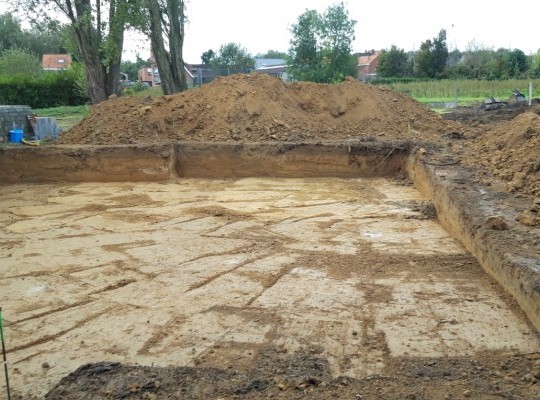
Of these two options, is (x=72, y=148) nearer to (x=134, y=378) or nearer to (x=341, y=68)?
(x=134, y=378)

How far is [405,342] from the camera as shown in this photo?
11.7ft

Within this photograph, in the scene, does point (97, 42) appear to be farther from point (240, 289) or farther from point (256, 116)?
point (240, 289)

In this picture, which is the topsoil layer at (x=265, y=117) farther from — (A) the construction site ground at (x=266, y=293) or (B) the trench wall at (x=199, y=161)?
(A) the construction site ground at (x=266, y=293)

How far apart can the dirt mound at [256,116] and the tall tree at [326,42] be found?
19501 mm

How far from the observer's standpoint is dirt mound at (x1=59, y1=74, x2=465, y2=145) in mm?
12125

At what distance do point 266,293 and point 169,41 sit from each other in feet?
46.9

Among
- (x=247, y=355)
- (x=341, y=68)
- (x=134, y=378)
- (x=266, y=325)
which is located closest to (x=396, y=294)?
(x=266, y=325)

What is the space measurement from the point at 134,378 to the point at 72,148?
904 cm

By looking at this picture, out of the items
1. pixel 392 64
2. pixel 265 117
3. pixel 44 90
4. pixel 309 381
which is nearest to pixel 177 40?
pixel 265 117

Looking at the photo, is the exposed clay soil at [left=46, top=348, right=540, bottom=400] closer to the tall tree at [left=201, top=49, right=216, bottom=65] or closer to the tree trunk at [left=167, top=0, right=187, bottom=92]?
the tree trunk at [left=167, top=0, right=187, bottom=92]

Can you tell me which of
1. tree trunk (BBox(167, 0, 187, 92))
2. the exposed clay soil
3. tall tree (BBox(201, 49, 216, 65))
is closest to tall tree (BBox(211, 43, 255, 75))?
tall tree (BBox(201, 49, 216, 65))

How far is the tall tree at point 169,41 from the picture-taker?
1647 cm

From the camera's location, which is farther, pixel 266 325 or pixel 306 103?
pixel 306 103

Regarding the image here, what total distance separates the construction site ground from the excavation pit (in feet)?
0.06
